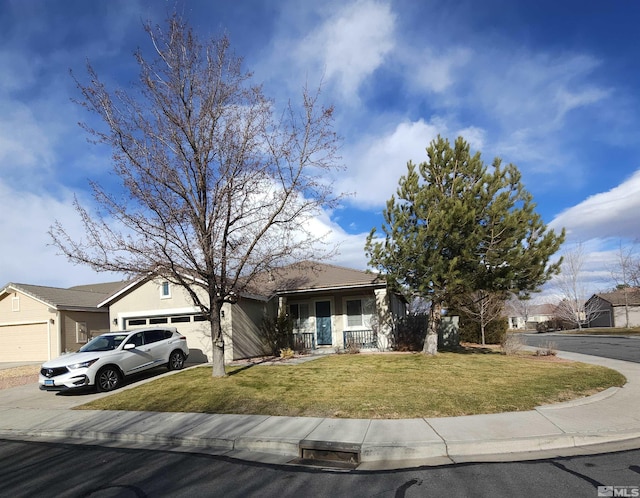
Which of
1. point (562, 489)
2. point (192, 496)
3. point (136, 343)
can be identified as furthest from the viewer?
point (136, 343)

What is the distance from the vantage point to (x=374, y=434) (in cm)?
668

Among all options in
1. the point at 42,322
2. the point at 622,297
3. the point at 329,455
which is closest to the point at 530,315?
the point at 622,297

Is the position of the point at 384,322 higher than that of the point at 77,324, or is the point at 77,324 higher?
the point at 77,324

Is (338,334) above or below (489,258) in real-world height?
below

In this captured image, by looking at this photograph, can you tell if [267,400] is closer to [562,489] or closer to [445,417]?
[445,417]

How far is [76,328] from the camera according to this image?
24734mm

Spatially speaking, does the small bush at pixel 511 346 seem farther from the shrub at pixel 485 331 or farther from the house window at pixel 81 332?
the house window at pixel 81 332

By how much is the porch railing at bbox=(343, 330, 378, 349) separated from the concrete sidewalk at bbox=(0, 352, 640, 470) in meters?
10.9

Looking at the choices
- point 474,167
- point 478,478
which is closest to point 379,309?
point 474,167

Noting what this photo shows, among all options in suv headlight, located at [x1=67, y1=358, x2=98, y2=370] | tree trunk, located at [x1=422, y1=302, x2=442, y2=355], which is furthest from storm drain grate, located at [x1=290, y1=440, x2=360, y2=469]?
tree trunk, located at [x1=422, y1=302, x2=442, y2=355]

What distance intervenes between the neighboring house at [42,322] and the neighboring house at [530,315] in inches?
2229

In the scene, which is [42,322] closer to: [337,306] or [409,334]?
[337,306]

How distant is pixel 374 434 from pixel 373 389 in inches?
129

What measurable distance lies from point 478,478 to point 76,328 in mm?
25123
